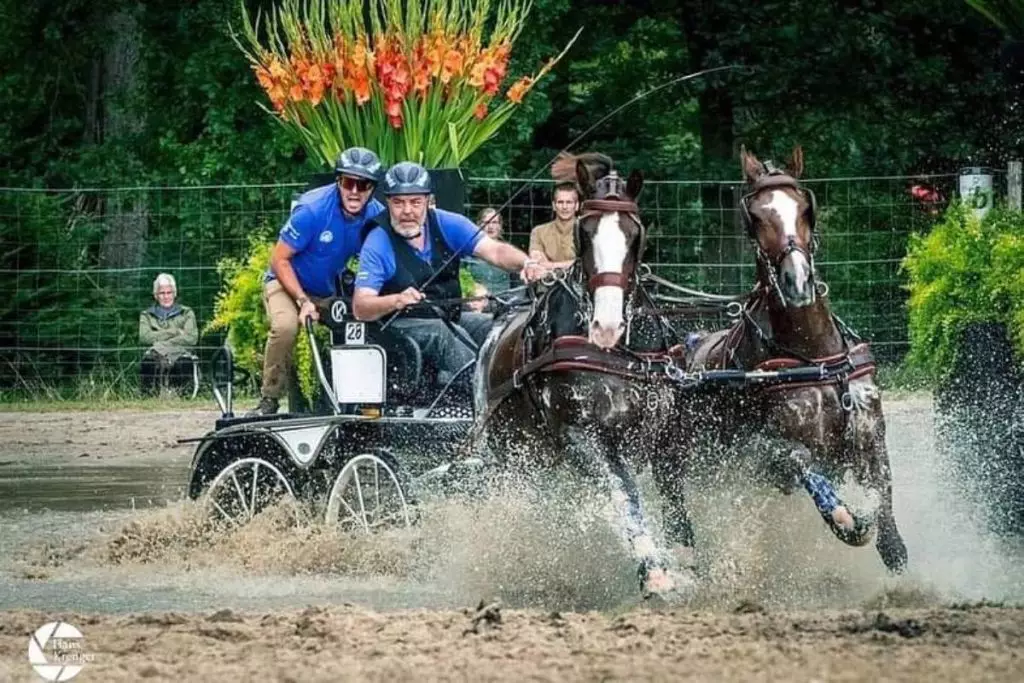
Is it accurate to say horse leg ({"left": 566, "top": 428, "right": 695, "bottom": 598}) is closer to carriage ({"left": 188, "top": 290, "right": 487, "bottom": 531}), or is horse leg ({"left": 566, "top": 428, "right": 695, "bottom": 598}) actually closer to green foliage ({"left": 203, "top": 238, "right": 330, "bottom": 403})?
carriage ({"left": 188, "top": 290, "right": 487, "bottom": 531})

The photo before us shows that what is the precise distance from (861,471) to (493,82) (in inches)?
183

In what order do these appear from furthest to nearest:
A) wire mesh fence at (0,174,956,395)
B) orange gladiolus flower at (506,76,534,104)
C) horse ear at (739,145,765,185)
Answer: wire mesh fence at (0,174,956,395), orange gladiolus flower at (506,76,534,104), horse ear at (739,145,765,185)

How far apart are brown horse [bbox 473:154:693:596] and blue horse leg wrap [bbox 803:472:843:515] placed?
1.83 ft

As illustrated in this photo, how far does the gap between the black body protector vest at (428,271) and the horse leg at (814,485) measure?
220 centimetres

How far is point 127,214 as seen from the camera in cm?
1964

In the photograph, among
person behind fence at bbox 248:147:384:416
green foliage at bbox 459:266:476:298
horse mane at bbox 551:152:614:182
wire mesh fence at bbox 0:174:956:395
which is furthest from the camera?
wire mesh fence at bbox 0:174:956:395

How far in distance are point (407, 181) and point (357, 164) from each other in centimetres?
41

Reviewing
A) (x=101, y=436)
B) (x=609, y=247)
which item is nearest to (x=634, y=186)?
(x=609, y=247)

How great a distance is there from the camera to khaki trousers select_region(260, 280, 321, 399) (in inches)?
428

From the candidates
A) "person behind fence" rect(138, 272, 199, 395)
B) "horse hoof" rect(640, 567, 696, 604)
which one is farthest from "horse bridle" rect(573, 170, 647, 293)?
"person behind fence" rect(138, 272, 199, 395)

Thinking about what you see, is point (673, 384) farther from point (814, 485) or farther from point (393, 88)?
point (393, 88)

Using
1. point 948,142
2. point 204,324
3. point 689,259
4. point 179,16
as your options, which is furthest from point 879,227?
point 179,16

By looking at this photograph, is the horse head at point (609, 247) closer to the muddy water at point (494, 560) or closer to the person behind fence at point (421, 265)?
the muddy water at point (494, 560)

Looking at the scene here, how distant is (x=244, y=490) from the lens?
34.7 ft
